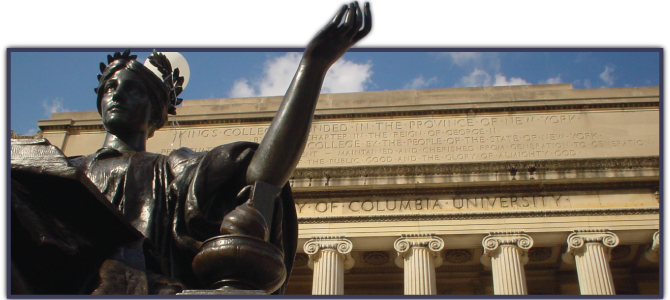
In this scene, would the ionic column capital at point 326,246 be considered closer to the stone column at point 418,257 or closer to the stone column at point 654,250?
the stone column at point 418,257

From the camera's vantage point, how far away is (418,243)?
77.2 feet

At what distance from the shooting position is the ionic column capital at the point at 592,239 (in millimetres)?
22938

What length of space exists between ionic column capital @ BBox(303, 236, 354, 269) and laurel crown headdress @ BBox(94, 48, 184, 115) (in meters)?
20.2

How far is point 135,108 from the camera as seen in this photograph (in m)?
3.37

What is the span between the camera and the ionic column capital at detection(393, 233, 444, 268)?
23.5 metres

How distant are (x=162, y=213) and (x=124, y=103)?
0.67 metres

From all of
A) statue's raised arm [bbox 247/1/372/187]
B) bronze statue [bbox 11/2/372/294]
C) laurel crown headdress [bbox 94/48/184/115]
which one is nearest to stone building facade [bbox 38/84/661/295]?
laurel crown headdress [bbox 94/48/184/115]

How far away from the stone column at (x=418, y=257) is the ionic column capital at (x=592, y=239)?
405 cm

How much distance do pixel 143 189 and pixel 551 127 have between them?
2573cm

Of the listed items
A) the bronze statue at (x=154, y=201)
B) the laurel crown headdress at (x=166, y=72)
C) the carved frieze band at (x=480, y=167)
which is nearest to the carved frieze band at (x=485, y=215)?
the carved frieze band at (x=480, y=167)

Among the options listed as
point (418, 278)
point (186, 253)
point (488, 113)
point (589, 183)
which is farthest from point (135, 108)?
point (488, 113)
